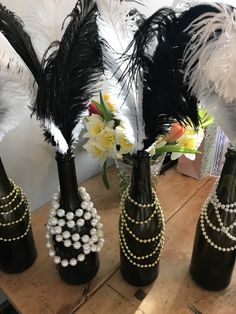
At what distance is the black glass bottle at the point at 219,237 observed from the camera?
51 cm

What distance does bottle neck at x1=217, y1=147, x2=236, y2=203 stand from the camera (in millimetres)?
484

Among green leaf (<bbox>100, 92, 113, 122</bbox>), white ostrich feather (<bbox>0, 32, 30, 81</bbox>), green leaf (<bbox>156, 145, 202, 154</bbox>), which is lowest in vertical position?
green leaf (<bbox>156, 145, 202, 154</bbox>)

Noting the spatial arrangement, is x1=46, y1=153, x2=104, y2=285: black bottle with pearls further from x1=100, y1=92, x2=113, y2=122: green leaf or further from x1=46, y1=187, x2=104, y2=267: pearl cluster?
x1=100, y1=92, x2=113, y2=122: green leaf

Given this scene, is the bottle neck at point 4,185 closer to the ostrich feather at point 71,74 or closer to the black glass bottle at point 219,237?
the ostrich feather at point 71,74

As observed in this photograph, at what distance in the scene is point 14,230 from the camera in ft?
1.88

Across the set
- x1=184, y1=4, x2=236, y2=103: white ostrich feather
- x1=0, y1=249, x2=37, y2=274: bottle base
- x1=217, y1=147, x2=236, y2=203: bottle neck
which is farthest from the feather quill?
x1=0, y1=249, x2=37, y2=274: bottle base

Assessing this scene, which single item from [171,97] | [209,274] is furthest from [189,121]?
[209,274]

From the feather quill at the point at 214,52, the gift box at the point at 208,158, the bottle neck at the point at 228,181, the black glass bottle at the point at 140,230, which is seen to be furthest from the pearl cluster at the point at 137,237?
the gift box at the point at 208,158

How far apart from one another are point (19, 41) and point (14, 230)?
0.33 metres

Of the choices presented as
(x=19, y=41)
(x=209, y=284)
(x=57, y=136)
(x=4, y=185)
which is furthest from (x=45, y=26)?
(x=209, y=284)

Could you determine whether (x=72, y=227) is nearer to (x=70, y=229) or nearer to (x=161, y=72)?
(x=70, y=229)

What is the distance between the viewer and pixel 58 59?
42cm

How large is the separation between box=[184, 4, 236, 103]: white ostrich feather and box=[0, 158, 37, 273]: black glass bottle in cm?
36

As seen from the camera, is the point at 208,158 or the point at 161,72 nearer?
the point at 161,72
